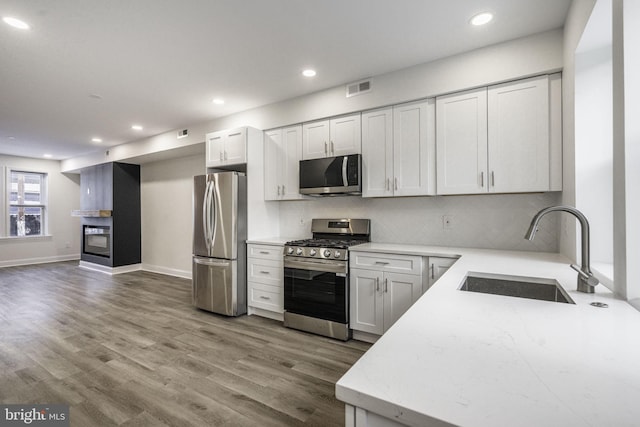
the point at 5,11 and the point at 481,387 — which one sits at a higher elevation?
the point at 5,11

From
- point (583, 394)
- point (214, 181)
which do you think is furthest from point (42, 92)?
point (583, 394)

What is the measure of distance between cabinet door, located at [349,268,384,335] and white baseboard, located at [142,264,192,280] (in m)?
4.03

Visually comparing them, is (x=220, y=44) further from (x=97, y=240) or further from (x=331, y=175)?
(x=97, y=240)

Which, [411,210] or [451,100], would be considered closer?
[451,100]

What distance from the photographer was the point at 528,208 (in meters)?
2.73

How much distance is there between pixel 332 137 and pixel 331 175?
0.47 m

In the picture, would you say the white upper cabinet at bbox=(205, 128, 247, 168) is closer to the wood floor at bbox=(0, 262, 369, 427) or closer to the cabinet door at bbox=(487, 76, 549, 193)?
the wood floor at bbox=(0, 262, 369, 427)

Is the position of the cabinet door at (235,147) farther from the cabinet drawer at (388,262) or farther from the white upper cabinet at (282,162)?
the cabinet drawer at (388,262)

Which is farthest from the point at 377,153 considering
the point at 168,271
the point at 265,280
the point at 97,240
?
the point at 97,240

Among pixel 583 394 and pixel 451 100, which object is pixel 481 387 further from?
pixel 451 100

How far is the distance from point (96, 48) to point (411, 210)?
3.30m

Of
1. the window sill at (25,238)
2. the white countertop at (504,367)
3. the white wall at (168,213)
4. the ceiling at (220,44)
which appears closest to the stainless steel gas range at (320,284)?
the ceiling at (220,44)

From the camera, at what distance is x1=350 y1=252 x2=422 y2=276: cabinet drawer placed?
2684 mm

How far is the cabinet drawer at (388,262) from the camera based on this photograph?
2.68 meters
